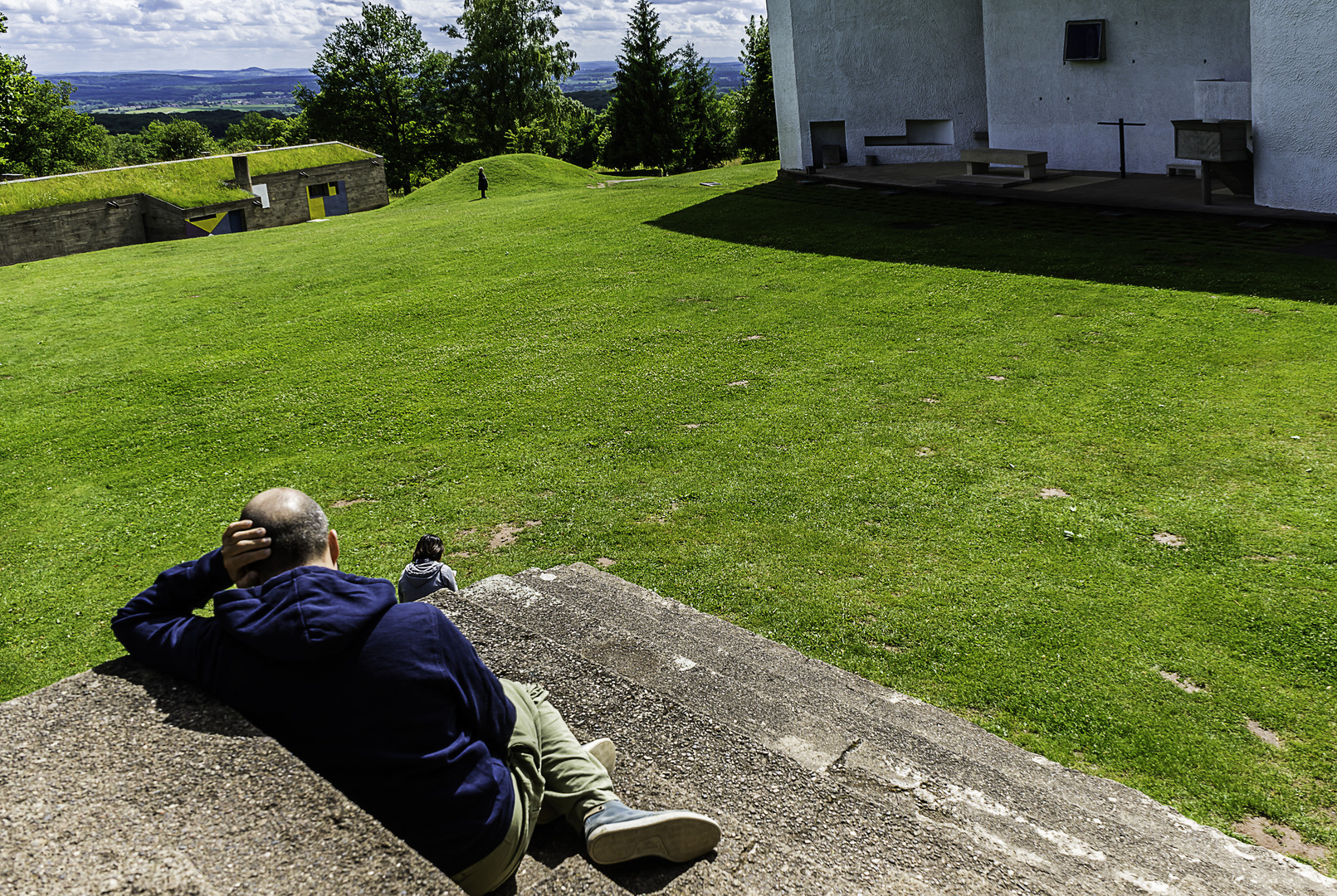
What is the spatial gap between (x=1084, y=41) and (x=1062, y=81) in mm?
971

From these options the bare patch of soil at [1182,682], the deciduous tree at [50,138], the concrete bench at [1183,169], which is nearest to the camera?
the bare patch of soil at [1182,682]

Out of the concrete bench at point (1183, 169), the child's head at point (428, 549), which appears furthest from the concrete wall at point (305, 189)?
the child's head at point (428, 549)

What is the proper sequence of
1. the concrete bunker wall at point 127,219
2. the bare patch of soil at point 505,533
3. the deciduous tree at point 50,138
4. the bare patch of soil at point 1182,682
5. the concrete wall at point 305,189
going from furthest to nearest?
the deciduous tree at point 50,138 < the concrete wall at point 305,189 < the concrete bunker wall at point 127,219 < the bare patch of soil at point 505,533 < the bare patch of soil at point 1182,682

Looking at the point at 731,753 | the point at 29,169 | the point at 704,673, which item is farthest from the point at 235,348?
the point at 29,169

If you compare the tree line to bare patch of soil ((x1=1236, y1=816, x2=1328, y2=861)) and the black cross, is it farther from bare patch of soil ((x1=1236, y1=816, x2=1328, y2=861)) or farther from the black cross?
bare patch of soil ((x1=1236, y1=816, x2=1328, y2=861))

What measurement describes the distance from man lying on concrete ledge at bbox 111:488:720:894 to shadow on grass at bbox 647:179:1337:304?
11.6 metres

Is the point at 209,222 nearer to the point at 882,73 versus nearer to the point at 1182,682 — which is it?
the point at 882,73

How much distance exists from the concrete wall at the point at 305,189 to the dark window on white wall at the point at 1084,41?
3001cm

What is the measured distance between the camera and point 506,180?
3509 centimetres

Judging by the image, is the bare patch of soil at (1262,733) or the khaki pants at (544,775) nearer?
the khaki pants at (544,775)

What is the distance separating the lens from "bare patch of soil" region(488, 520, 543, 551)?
7.68 metres

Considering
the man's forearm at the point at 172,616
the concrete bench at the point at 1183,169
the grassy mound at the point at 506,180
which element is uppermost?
the grassy mound at the point at 506,180

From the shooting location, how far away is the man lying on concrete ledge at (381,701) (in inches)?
117

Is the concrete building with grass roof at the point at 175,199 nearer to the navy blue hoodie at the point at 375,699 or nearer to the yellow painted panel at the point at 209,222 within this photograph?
the yellow painted panel at the point at 209,222
